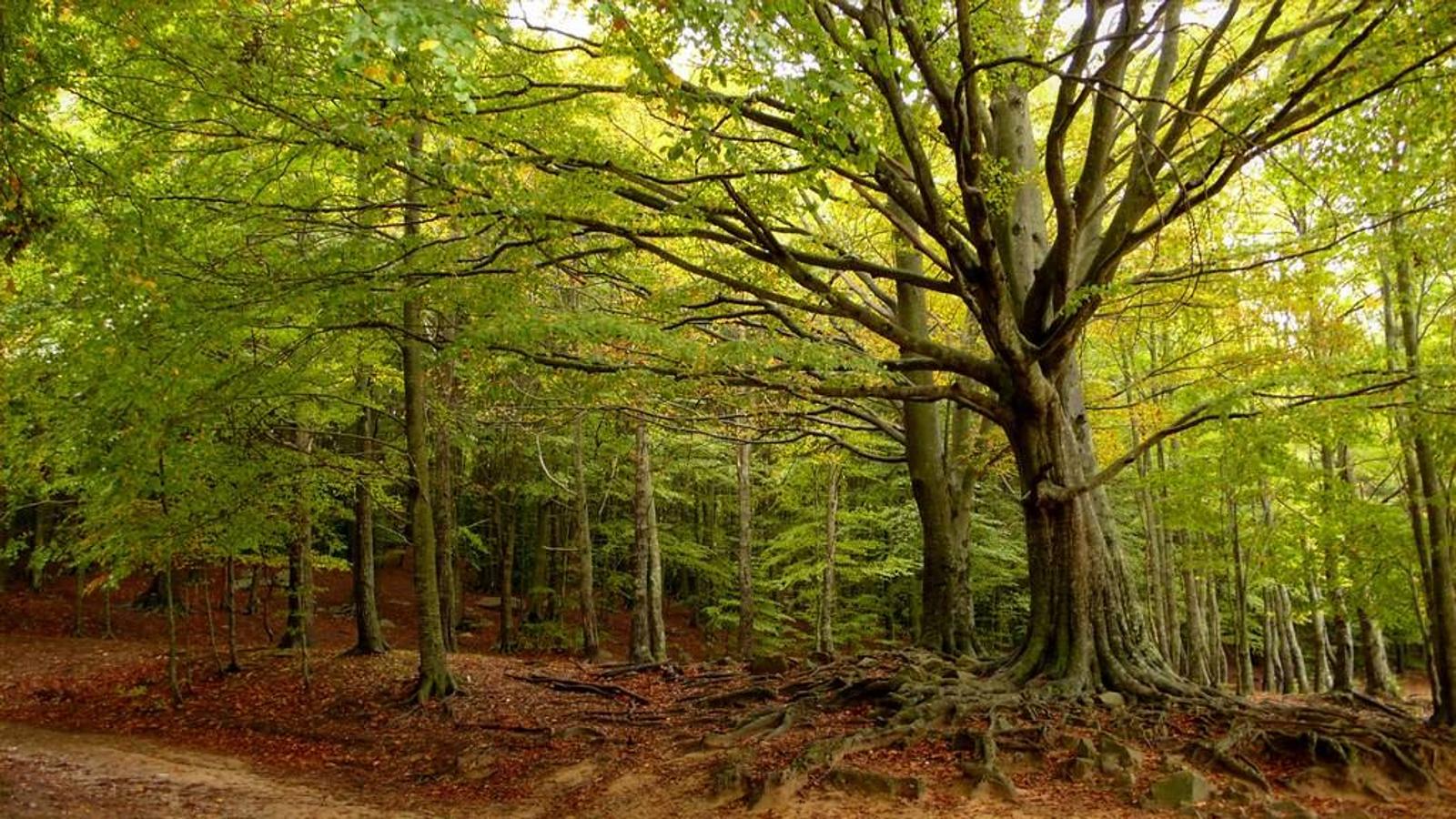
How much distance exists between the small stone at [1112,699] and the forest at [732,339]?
224 mm

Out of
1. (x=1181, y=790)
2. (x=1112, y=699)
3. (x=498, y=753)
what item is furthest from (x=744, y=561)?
(x=1181, y=790)

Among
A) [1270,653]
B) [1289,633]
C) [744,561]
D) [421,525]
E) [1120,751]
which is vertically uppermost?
[421,525]

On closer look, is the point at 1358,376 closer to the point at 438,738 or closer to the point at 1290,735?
the point at 1290,735

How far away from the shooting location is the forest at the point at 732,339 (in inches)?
215

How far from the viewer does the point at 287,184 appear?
815cm

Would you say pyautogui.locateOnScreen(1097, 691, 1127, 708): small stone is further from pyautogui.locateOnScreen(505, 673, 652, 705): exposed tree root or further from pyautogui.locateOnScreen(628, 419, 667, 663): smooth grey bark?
pyautogui.locateOnScreen(628, 419, 667, 663): smooth grey bark

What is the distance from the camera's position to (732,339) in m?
9.30

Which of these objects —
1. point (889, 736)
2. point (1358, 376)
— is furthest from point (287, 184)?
point (1358, 376)

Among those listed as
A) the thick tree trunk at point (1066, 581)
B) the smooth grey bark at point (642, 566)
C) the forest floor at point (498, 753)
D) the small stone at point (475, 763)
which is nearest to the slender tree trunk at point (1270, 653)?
the thick tree trunk at point (1066, 581)

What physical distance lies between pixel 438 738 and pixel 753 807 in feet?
15.9

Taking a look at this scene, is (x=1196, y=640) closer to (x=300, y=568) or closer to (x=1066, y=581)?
(x=1066, y=581)

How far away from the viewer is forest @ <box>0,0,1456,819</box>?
5469 mm

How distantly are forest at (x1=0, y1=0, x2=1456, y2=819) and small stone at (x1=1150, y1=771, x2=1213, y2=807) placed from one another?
1.6 inches

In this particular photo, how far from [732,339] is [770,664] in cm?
509
